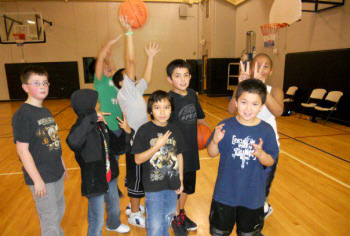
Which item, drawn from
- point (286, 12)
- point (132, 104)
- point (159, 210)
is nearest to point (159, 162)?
point (159, 210)

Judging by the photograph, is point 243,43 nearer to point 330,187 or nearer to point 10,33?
point 330,187

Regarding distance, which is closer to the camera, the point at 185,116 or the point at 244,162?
the point at 244,162

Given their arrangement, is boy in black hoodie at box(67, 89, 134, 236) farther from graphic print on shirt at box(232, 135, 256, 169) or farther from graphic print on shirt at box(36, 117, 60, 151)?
graphic print on shirt at box(232, 135, 256, 169)

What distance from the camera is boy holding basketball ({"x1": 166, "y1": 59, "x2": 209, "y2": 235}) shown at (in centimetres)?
208

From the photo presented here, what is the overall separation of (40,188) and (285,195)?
2.69 m

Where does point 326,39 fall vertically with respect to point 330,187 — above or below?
above

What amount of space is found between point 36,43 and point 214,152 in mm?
14075

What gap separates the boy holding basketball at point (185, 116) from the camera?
2.08 meters

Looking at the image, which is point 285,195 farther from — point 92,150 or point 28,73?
point 28,73

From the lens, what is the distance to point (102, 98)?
2.76 metres

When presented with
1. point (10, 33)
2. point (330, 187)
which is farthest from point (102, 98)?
point (10, 33)

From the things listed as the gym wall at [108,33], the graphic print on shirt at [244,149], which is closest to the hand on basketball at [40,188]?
the graphic print on shirt at [244,149]

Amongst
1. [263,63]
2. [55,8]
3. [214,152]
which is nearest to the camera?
[214,152]

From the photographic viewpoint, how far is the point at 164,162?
5.90 ft
